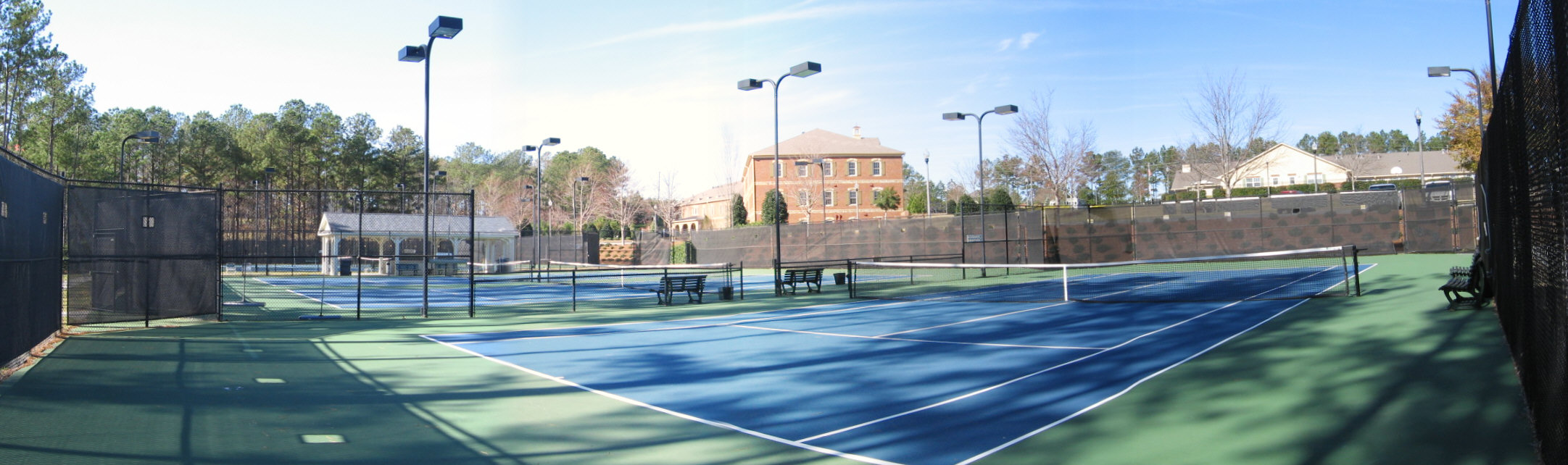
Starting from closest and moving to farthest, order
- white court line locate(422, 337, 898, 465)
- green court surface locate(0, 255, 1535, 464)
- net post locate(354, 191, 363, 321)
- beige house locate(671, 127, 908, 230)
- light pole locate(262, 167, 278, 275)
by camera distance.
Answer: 1. green court surface locate(0, 255, 1535, 464)
2. white court line locate(422, 337, 898, 465)
3. net post locate(354, 191, 363, 321)
4. light pole locate(262, 167, 278, 275)
5. beige house locate(671, 127, 908, 230)

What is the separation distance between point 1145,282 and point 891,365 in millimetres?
14139

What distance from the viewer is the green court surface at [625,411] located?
6133 mm

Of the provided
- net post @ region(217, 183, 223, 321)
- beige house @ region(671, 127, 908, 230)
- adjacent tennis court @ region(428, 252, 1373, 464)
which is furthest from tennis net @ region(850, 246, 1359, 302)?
beige house @ region(671, 127, 908, 230)

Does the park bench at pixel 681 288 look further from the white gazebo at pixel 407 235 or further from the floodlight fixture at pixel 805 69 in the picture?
the white gazebo at pixel 407 235

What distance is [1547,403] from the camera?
16.0 feet

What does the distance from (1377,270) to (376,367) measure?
21474mm

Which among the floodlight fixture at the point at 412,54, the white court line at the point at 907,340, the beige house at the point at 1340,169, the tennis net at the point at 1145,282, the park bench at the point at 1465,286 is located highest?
the beige house at the point at 1340,169

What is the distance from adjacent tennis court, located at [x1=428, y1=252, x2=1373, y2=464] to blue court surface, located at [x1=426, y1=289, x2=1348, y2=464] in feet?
0.09

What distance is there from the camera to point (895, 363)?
10305 millimetres

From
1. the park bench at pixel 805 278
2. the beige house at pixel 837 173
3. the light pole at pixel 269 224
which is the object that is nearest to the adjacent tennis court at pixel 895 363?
the park bench at pixel 805 278

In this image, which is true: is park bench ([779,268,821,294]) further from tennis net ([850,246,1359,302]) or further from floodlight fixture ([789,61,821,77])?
floodlight fixture ([789,61,821,77])

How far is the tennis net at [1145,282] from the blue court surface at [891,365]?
4.37 ft

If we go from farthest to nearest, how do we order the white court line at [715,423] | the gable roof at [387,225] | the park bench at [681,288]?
the gable roof at [387,225] < the park bench at [681,288] < the white court line at [715,423]

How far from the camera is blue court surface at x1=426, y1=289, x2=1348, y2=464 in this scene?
7234 mm
